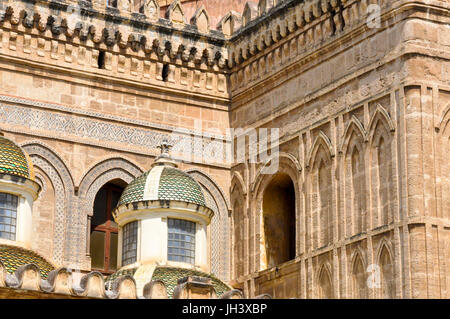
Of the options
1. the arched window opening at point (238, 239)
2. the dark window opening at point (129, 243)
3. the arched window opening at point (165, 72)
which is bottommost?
the dark window opening at point (129, 243)

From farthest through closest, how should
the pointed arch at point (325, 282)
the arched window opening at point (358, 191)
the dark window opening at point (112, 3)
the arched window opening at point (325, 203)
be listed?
the dark window opening at point (112, 3), the arched window opening at point (325, 203), the pointed arch at point (325, 282), the arched window opening at point (358, 191)

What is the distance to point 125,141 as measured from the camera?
22406 millimetres

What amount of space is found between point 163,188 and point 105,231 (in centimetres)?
319

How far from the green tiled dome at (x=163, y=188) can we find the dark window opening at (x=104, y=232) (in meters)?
2.61

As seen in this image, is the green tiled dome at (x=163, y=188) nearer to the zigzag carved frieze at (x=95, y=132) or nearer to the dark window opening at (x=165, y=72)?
the zigzag carved frieze at (x=95, y=132)

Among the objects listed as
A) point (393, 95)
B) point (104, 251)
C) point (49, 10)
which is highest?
point (49, 10)

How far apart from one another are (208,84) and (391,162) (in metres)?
4.66

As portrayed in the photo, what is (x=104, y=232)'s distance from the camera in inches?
882

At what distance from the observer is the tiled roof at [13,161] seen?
18734 millimetres

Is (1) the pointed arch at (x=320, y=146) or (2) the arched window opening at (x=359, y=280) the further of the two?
(1) the pointed arch at (x=320, y=146)

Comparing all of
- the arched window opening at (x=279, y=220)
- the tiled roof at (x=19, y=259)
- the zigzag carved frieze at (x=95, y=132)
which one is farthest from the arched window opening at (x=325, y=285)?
the tiled roof at (x=19, y=259)
